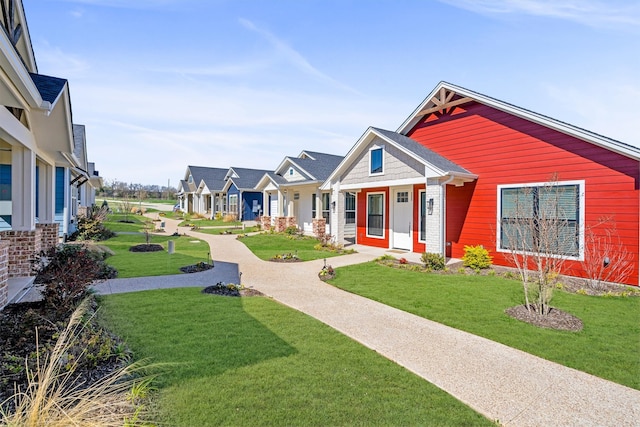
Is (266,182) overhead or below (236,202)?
overhead

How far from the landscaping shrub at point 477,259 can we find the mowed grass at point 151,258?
9.18 meters

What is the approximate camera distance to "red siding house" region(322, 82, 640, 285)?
29.0 feet

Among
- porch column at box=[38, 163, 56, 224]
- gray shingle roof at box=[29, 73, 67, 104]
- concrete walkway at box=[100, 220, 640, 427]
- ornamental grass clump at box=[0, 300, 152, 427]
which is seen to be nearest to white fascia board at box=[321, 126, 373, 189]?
concrete walkway at box=[100, 220, 640, 427]

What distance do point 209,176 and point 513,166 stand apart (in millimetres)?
35074

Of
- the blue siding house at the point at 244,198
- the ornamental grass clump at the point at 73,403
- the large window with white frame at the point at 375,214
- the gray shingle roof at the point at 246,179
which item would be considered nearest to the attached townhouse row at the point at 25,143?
the ornamental grass clump at the point at 73,403

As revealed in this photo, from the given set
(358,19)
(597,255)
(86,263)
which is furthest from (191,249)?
(597,255)

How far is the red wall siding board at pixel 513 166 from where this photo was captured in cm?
863

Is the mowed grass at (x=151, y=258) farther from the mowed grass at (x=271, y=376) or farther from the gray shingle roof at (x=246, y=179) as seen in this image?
the gray shingle roof at (x=246, y=179)

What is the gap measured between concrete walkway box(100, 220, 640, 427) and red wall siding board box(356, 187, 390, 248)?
7878 millimetres

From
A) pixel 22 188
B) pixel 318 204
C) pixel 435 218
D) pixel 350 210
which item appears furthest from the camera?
pixel 318 204

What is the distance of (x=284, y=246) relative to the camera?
1669 cm

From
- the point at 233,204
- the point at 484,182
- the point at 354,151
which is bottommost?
the point at 233,204

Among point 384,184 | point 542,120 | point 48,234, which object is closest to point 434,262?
point 384,184

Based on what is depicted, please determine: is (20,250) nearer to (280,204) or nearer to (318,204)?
(318,204)
